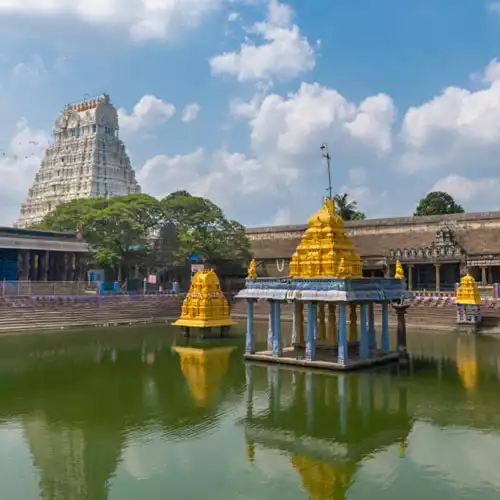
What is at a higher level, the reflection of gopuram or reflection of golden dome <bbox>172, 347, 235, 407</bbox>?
reflection of golden dome <bbox>172, 347, 235, 407</bbox>

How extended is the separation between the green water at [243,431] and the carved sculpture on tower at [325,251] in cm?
330

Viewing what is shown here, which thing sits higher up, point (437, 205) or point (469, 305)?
point (437, 205)

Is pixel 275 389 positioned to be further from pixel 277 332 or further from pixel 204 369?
pixel 277 332

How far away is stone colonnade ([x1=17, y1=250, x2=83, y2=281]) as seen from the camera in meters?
39.5

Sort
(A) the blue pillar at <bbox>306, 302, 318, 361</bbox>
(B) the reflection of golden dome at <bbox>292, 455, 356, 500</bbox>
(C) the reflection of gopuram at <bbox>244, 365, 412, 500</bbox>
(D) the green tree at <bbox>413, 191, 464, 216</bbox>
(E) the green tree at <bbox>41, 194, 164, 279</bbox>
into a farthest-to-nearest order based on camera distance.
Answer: (D) the green tree at <bbox>413, 191, 464, 216</bbox>, (E) the green tree at <bbox>41, 194, 164, 279</bbox>, (A) the blue pillar at <bbox>306, 302, 318, 361</bbox>, (C) the reflection of gopuram at <bbox>244, 365, 412, 500</bbox>, (B) the reflection of golden dome at <bbox>292, 455, 356, 500</bbox>

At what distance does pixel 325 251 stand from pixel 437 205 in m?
44.5

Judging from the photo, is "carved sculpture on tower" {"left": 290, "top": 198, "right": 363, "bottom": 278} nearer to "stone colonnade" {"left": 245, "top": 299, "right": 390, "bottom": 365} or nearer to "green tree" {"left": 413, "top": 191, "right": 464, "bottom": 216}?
"stone colonnade" {"left": 245, "top": 299, "right": 390, "bottom": 365}

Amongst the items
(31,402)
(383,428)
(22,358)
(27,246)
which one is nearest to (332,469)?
(383,428)

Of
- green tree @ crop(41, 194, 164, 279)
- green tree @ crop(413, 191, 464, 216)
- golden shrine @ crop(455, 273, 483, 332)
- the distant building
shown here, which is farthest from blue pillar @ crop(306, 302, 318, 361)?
green tree @ crop(413, 191, 464, 216)

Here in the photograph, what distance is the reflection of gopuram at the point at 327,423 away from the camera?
8695mm

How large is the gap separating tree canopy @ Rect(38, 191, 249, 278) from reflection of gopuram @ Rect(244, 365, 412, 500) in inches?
961

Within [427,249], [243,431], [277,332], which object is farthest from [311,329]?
[427,249]

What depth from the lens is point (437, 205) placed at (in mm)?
57844

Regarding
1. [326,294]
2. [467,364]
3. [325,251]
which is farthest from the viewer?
[467,364]
